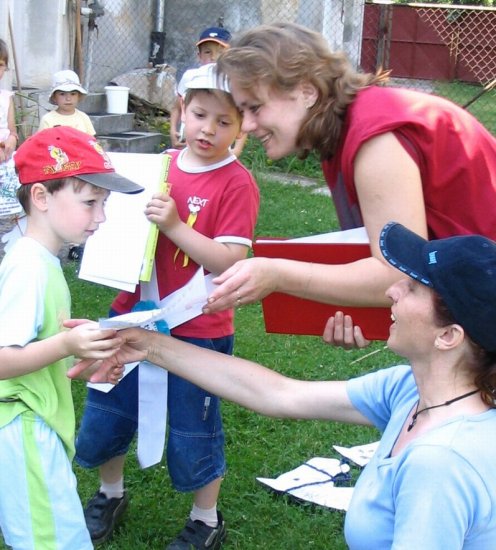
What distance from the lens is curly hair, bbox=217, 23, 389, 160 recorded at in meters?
2.66

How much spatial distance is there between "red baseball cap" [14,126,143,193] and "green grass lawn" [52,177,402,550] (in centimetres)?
151

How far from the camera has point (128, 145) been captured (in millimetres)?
10742

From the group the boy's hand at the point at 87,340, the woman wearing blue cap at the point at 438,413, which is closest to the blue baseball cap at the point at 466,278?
the woman wearing blue cap at the point at 438,413

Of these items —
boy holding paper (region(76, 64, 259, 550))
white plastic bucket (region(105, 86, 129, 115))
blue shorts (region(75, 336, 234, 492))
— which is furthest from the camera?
white plastic bucket (region(105, 86, 129, 115))

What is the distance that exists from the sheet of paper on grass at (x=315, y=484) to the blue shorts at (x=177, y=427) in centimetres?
60

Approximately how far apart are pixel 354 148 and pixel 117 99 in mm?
9567

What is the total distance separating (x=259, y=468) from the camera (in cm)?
419

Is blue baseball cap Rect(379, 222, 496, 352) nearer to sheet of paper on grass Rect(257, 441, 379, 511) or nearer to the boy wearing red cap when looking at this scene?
the boy wearing red cap

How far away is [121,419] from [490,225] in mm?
1503

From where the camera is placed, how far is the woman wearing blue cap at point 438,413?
195 cm

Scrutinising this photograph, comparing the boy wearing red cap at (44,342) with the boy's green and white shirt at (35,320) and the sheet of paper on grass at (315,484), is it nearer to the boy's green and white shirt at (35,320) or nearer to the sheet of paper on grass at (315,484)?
the boy's green and white shirt at (35,320)

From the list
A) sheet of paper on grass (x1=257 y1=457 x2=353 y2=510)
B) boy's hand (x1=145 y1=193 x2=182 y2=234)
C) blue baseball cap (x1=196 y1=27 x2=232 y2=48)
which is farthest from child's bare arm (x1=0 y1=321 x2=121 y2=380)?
blue baseball cap (x1=196 y1=27 x2=232 y2=48)

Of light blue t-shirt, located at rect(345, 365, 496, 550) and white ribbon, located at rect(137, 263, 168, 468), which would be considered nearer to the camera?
light blue t-shirt, located at rect(345, 365, 496, 550)

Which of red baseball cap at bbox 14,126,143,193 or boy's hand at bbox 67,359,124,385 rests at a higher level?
red baseball cap at bbox 14,126,143,193
